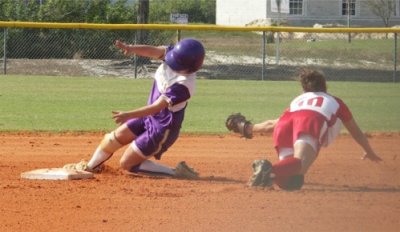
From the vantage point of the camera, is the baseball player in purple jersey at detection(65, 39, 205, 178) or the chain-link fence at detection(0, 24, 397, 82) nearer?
the baseball player in purple jersey at detection(65, 39, 205, 178)

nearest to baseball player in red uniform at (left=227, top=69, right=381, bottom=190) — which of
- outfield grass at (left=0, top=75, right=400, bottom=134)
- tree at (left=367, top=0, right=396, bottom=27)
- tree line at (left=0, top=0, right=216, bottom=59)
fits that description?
outfield grass at (left=0, top=75, right=400, bottom=134)

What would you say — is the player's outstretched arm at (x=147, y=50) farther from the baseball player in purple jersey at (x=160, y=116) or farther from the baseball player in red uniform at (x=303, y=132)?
the baseball player in red uniform at (x=303, y=132)

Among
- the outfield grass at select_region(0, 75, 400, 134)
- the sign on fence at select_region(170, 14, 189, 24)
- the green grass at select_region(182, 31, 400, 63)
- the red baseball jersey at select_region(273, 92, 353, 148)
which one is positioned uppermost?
the red baseball jersey at select_region(273, 92, 353, 148)

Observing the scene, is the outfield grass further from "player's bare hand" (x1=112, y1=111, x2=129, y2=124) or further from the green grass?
"player's bare hand" (x1=112, y1=111, x2=129, y2=124)

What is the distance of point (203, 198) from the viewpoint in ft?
24.9

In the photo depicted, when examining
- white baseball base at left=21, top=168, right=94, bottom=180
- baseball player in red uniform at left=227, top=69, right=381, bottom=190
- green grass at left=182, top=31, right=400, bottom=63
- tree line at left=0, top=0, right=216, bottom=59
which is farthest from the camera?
tree line at left=0, top=0, right=216, bottom=59

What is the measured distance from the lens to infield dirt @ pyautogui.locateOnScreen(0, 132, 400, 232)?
647 cm

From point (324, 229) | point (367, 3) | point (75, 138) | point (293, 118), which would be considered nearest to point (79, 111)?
point (75, 138)

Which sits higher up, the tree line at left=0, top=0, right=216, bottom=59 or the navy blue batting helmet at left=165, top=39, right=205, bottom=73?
the navy blue batting helmet at left=165, top=39, right=205, bottom=73

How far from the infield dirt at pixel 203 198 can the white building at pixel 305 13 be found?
70.7 feet

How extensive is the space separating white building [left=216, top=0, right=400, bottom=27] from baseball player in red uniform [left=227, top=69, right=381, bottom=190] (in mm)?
23120

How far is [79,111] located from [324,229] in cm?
1022

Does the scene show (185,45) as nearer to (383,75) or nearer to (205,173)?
(205,173)

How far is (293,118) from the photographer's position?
316 inches
